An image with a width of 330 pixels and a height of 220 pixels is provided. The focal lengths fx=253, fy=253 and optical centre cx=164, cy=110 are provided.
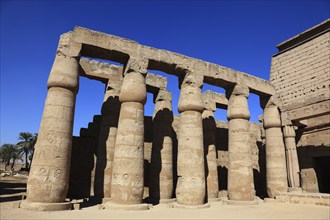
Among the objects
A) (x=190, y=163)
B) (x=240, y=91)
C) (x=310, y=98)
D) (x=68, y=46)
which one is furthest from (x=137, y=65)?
(x=310, y=98)

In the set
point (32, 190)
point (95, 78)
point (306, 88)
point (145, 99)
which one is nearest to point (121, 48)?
point (145, 99)

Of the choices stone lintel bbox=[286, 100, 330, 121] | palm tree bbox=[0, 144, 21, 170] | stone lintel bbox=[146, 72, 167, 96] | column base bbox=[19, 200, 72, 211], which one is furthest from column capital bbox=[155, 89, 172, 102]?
palm tree bbox=[0, 144, 21, 170]

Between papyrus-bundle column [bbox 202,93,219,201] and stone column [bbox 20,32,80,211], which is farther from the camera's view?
papyrus-bundle column [bbox 202,93,219,201]

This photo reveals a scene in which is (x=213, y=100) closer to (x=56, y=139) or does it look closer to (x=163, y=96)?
(x=163, y=96)

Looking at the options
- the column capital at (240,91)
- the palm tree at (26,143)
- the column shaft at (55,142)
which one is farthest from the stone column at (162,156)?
the palm tree at (26,143)

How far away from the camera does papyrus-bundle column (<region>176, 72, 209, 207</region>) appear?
11.0 meters

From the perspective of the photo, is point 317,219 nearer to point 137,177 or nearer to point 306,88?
point 137,177

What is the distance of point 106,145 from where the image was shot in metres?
13.6

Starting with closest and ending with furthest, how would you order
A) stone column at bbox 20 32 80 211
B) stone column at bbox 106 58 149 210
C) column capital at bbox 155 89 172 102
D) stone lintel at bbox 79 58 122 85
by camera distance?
stone column at bbox 20 32 80 211, stone column at bbox 106 58 149 210, stone lintel at bbox 79 58 122 85, column capital at bbox 155 89 172 102

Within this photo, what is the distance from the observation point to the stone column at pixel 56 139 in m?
8.44

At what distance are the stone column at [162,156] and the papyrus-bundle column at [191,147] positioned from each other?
2.18 m

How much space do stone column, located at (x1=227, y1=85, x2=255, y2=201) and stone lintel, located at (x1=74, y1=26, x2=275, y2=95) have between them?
950 millimetres

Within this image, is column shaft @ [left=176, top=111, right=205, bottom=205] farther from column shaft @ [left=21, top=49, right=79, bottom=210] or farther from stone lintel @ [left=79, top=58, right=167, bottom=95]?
column shaft @ [left=21, top=49, right=79, bottom=210]

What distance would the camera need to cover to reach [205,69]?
13336 millimetres
